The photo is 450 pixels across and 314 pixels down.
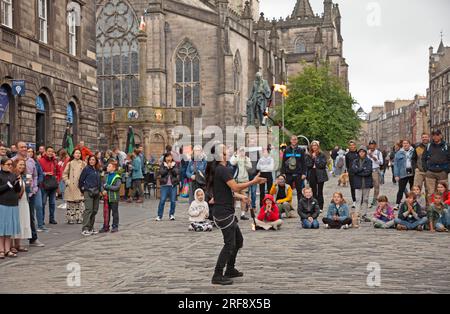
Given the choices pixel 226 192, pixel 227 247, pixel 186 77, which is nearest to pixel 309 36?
pixel 186 77

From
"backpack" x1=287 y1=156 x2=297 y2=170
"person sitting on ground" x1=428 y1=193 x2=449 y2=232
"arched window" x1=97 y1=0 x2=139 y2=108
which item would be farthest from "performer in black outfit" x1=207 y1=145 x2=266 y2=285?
"arched window" x1=97 y1=0 x2=139 y2=108

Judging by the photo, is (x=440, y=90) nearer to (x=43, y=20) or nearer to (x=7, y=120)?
(x=43, y=20)

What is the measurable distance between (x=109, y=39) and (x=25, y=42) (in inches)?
1042

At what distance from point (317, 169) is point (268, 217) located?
135 inches

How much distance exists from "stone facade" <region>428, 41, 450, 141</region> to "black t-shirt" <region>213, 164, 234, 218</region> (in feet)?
273

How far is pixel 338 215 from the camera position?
46.0 feet

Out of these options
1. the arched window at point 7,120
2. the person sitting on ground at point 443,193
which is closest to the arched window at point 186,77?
the arched window at point 7,120

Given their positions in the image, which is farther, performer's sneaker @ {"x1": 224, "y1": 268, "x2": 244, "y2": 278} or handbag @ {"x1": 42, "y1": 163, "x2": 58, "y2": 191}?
handbag @ {"x1": 42, "y1": 163, "x2": 58, "y2": 191}

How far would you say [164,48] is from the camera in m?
46.8

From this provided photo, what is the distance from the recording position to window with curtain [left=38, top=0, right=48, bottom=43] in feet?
78.4

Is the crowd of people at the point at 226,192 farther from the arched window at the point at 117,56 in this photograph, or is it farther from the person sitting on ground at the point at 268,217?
the arched window at the point at 117,56

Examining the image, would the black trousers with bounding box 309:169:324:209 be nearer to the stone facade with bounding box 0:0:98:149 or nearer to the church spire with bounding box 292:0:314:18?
the stone facade with bounding box 0:0:98:149

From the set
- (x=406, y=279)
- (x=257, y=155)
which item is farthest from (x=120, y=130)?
(x=406, y=279)

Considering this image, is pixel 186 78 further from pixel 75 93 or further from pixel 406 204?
pixel 406 204
